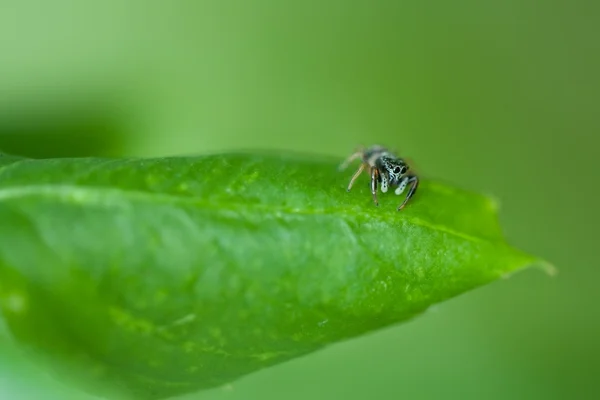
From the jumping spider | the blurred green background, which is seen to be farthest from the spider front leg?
the blurred green background

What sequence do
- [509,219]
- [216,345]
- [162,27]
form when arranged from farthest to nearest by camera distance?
[509,219] → [162,27] → [216,345]

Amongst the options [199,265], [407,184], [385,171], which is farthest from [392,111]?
[199,265]

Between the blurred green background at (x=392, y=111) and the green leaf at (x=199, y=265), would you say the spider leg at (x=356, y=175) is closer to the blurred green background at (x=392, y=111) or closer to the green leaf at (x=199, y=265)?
the green leaf at (x=199, y=265)

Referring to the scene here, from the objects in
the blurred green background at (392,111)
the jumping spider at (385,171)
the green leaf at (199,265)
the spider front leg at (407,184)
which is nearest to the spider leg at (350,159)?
the jumping spider at (385,171)

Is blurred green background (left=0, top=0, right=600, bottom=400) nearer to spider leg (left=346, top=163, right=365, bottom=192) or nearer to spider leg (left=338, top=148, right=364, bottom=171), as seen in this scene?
spider leg (left=338, top=148, right=364, bottom=171)

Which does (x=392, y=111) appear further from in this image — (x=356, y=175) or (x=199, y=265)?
(x=199, y=265)

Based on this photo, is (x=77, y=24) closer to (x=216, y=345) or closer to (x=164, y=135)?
(x=164, y=135)

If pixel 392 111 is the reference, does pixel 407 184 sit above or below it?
below

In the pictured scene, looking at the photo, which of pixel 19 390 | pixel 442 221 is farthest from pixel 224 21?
pixel 442 221
